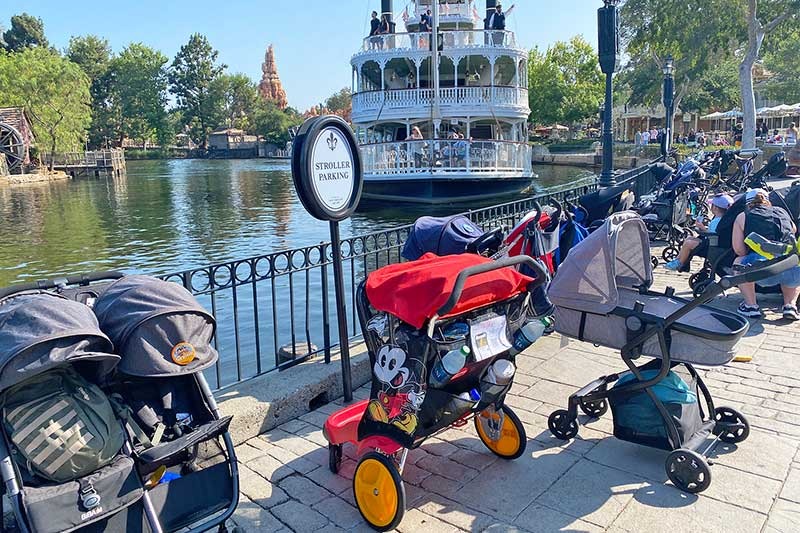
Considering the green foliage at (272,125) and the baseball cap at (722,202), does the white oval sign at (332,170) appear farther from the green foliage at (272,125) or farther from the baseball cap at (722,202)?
the green foliage at (272,125)

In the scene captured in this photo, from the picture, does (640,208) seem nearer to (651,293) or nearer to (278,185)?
(651,293)

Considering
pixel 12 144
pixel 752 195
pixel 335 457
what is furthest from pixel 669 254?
pixel 12 144

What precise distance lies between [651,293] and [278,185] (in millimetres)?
37893

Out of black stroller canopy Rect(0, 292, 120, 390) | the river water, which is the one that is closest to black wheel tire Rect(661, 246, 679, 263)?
black stroller canopy Rect(0, 292, 120, 390)

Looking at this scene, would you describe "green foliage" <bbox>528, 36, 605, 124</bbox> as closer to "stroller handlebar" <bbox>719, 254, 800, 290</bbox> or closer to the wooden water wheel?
the wooden water wheel

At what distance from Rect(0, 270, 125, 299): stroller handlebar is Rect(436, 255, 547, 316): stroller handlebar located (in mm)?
1803

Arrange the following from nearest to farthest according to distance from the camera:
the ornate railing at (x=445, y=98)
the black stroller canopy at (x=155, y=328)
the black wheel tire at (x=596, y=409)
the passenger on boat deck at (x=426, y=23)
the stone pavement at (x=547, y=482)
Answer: the black stroller canopy at (x=155, y=328) → the stone pavement at (x=547, y=482) → the black wheel tire at (x=596, y=409) → the ornate railing at (x=445, y=98) → the passenger on boat deck at (x=426, y=23)

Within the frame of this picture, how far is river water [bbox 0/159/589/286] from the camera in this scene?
1589cm

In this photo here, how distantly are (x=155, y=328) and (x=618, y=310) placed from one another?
7.88 ft

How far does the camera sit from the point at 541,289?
3412mm

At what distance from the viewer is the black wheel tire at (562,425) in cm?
381

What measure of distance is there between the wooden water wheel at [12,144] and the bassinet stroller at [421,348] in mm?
25573

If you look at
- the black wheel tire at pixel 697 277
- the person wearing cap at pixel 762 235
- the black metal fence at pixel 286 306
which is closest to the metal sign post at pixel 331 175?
the black metal fence at pixel 286 306

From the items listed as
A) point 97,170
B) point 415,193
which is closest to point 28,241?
point 415,193
